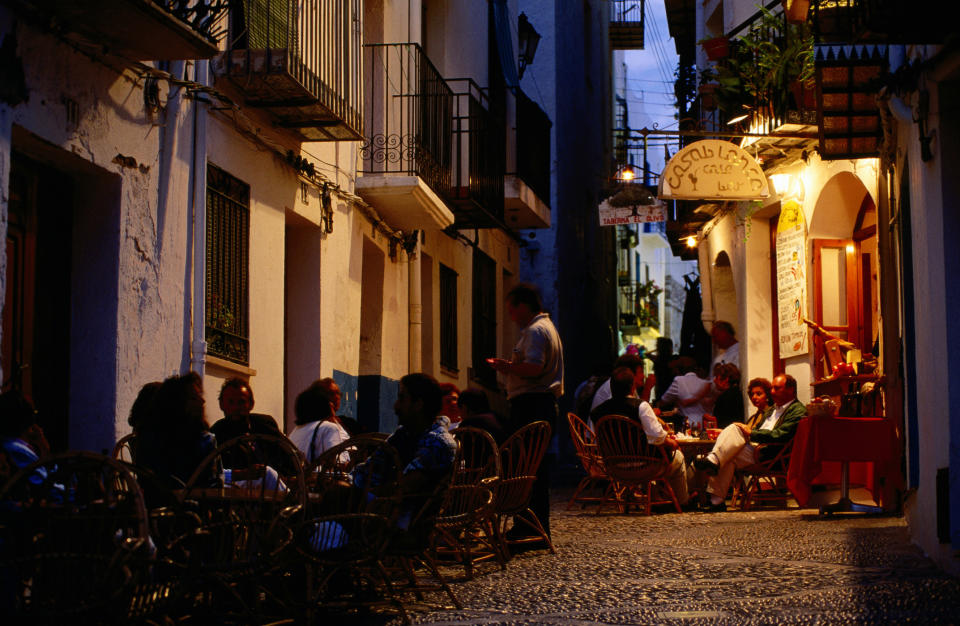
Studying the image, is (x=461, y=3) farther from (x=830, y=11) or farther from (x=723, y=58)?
(x=830, y=11)

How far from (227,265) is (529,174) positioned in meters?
11.2

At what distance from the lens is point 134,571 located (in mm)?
4375

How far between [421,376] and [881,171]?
5590 mm

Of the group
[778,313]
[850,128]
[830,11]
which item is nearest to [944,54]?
[830,11]

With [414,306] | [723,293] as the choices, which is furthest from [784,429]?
[723,293]

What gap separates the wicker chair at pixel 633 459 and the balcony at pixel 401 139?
3.51 metres

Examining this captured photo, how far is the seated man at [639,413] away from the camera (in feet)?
42.0

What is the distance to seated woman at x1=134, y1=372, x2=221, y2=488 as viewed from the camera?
255 inches

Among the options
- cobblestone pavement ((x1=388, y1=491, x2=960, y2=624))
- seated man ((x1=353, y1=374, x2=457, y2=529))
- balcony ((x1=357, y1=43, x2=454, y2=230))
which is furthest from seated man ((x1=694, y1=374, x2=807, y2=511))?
seated man ((x1=353, y1=374, x2=457, y2=529))

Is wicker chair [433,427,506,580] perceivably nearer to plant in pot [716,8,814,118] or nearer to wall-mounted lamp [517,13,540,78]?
plant in pot [716,8,814,118]

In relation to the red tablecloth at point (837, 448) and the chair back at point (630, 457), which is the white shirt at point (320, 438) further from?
the red tablecloth at point (837, 448)

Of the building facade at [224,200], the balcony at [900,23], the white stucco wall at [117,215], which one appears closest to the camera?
the balcony at [900,23]

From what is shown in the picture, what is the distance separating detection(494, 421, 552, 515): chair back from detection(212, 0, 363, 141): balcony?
12.0 ft

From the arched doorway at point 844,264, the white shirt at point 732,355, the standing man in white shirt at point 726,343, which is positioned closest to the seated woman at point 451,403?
the arched doorway at point 844,264
